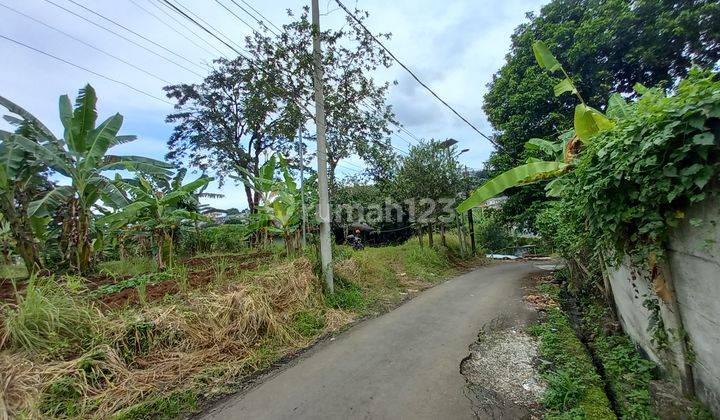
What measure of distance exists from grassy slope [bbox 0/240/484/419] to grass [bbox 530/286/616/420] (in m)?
3.17

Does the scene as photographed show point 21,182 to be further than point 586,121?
Yes

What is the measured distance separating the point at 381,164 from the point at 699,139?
24.7 ft

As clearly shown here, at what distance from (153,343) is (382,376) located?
2.80 meters

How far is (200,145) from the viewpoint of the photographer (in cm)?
1931

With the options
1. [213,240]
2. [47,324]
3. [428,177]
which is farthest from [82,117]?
[428,177]

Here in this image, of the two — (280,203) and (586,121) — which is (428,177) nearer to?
(280,203)

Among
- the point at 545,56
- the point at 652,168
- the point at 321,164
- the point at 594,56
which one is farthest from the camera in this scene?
the point at 594,56

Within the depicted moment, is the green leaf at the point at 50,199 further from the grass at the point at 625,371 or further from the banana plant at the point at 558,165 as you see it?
the grass at the point at 625,371

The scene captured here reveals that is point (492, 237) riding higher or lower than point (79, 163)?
lower

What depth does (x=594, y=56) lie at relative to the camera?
9719 millimetres

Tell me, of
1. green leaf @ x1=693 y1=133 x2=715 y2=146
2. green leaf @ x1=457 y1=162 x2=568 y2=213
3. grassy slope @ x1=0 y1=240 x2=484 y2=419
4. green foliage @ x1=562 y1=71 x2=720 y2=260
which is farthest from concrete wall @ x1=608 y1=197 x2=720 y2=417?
grassy slope @ x1=0 y1=240 x2=484 y2=419

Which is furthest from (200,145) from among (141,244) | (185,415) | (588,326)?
(588,326)

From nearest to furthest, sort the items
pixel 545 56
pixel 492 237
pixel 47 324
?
pixel 47 324, pixel 545 56, pixel 492 237

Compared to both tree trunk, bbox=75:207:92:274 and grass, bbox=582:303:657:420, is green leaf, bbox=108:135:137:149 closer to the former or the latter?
tree trunk, bbox=75:207:92:274
